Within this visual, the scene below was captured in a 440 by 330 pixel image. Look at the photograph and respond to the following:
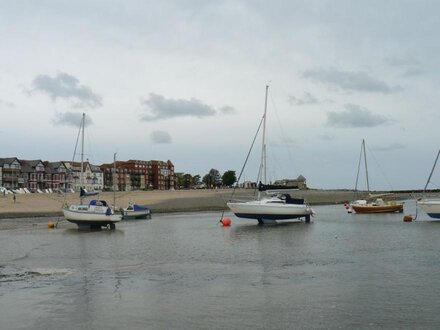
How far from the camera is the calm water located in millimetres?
11914

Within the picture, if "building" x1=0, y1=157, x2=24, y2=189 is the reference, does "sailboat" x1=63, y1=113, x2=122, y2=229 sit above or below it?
below

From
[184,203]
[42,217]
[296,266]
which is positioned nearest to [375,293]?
[296,266]

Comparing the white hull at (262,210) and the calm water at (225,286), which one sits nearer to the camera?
the calm water at (225,286)

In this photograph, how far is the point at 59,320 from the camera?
474 inches

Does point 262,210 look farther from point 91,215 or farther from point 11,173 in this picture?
point 11,173

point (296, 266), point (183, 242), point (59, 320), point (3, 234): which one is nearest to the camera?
point (59, 320)

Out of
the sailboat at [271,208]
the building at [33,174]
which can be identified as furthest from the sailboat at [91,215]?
the building at [33,174]

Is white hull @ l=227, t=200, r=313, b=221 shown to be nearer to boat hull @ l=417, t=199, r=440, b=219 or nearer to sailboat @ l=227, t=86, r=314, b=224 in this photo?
sailboat @ l=227, t=86, r=314, b=224

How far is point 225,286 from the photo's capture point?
16.1 m

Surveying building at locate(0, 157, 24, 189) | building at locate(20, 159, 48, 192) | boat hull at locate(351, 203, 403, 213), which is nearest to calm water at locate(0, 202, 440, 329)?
boat hull at locate(351, 203, 403, 213)

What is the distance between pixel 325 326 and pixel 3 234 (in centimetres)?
3520

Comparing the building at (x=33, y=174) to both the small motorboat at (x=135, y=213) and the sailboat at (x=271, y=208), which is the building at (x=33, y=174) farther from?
the sailboat at (x=271, y=208)

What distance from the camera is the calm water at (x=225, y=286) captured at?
39.1 ft

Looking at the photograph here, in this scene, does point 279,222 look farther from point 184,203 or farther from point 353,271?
point 184,203
